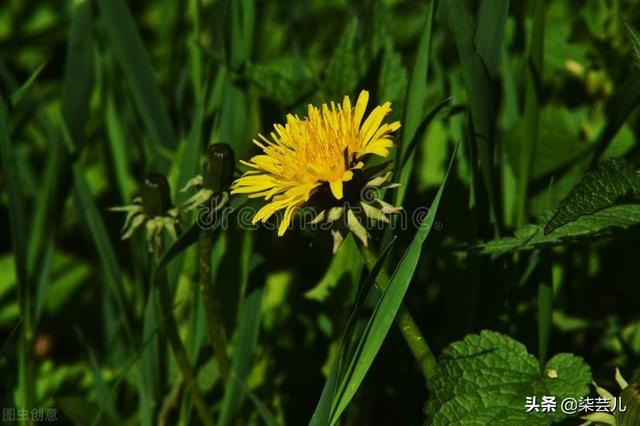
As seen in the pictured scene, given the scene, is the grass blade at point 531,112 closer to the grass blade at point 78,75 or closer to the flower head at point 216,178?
the flower head at point 216,178

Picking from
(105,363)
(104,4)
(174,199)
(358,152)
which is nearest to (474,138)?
(358,152)

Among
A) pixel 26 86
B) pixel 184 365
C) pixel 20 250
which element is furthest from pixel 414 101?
pixel 20 250

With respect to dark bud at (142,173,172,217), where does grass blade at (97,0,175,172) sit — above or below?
above

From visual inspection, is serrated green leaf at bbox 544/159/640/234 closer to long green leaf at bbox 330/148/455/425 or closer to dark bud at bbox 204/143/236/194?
long green leaf at bbox 330/148/455/425

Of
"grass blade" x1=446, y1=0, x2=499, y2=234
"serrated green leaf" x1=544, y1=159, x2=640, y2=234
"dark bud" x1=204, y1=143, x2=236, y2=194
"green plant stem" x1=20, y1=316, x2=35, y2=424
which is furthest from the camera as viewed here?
"green plant stem" x1=20, y1=316, x2=35, y2=424

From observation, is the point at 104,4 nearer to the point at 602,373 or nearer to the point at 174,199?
the point at 174,199

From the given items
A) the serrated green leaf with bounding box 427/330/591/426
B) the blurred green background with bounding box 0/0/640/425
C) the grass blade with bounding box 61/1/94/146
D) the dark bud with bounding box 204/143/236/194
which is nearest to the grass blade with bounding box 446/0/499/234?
the blurred green background with bounding box 0/0/640/425
